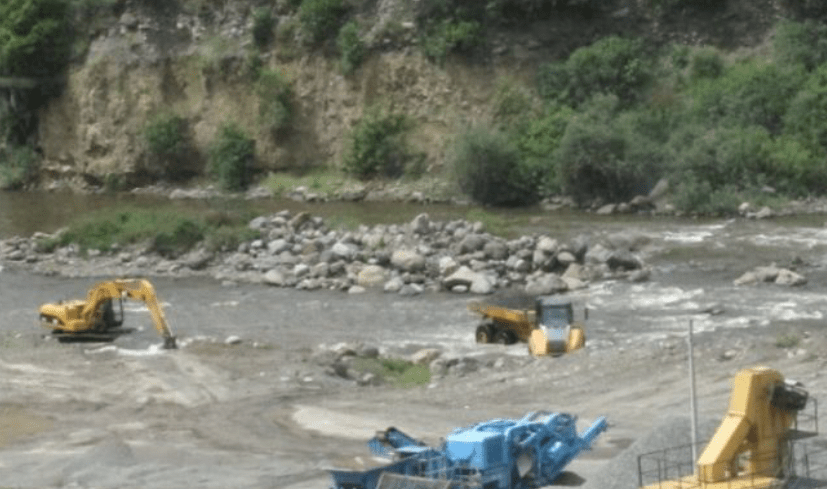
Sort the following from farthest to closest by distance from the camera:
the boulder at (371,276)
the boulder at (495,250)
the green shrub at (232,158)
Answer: the green shrub at (232,158) < the boulder at (495,250) < the boulder at (371,276)

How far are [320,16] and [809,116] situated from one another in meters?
20.0

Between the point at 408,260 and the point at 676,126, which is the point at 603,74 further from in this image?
the point at 408,260

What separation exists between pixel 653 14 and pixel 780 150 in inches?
436

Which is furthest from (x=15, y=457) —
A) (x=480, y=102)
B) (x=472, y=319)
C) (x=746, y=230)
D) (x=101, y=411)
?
(x=480, y=102)

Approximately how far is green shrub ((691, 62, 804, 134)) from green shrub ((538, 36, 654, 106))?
10.9 ft

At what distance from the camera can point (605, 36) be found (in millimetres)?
67000

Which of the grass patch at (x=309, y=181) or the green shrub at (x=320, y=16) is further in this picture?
the green shrub at (x=320, y=16)

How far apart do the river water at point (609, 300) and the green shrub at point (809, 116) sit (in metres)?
6.57

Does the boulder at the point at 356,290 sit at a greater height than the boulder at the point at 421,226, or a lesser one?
lesser

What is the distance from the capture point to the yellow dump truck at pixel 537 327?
33.6 meters

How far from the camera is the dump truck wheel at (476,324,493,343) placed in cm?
3591

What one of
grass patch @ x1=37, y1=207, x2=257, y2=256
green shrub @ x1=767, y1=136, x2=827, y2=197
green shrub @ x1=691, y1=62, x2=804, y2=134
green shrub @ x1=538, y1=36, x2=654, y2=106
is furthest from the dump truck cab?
green shrub @ x1=538, y1=36, x2=654, y2=106

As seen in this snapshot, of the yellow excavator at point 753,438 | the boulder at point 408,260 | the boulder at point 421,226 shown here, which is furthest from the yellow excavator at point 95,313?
the yellow excavator at point 753,438

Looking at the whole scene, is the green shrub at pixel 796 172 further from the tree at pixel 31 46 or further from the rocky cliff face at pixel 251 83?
the tree at pixel 31 46
